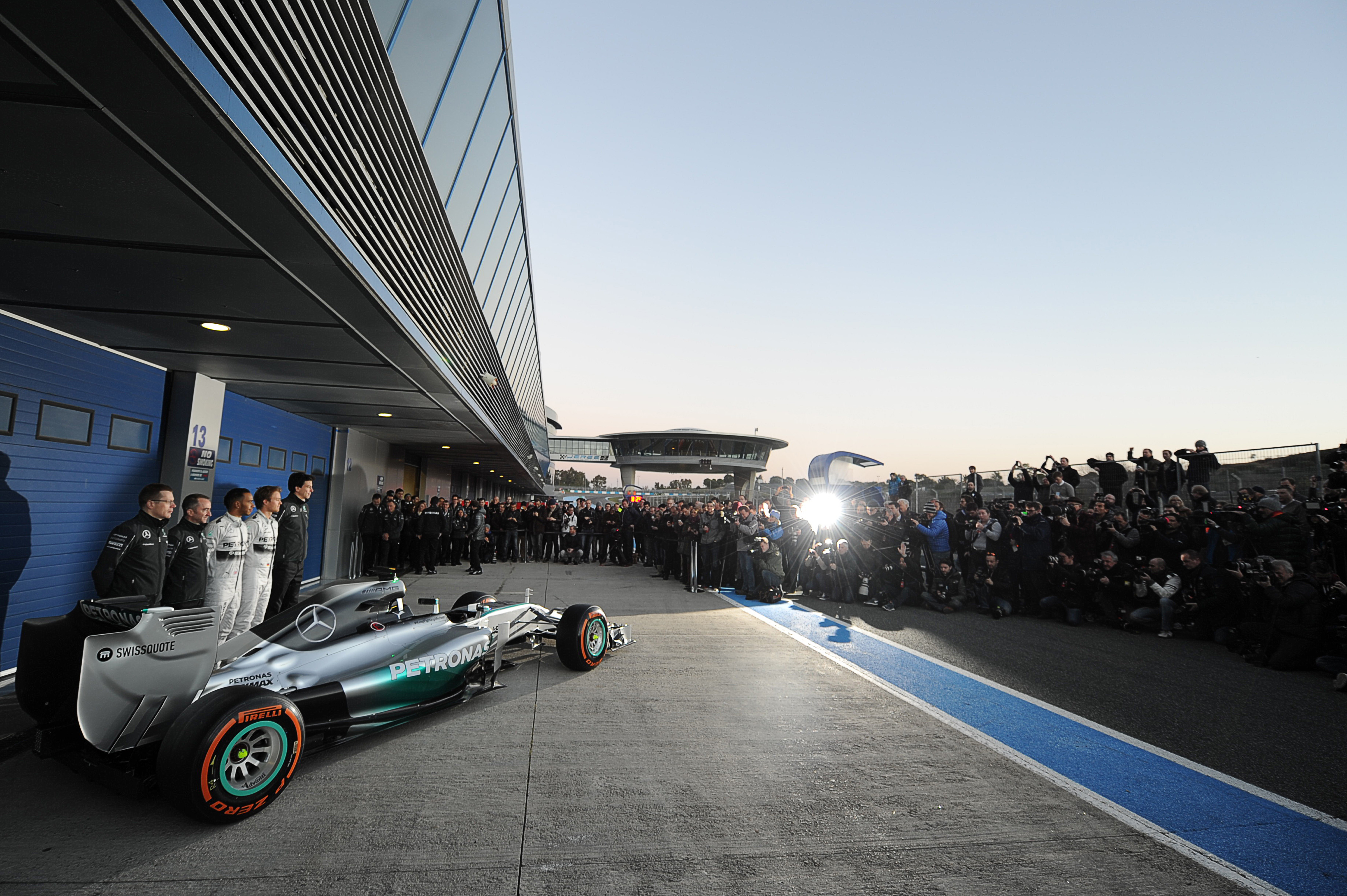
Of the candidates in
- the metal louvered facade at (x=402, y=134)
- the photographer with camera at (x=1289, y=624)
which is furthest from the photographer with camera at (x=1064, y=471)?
the metal louvered facade at (x=402, y=134)

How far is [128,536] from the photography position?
5.16 metres

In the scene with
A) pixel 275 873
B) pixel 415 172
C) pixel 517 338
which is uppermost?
pixel 517 338

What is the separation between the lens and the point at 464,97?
8680mm

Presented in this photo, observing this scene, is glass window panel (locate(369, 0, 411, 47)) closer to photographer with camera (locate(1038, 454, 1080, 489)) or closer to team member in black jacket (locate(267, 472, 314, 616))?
team member in black jacket (locate(267, 472, 314, 616))

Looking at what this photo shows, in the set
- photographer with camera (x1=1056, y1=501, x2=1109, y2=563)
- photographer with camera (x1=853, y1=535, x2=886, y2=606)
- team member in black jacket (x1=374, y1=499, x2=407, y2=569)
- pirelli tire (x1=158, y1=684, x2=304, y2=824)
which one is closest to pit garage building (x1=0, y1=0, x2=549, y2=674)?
team member in black jacket (x1=374, y1=499, x2=407, y2=569)

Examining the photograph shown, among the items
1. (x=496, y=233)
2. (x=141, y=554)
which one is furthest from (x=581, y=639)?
(x=496, y=233)

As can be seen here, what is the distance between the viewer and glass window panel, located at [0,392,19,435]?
5.38 metres

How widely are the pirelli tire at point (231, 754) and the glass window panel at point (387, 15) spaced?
5472mm

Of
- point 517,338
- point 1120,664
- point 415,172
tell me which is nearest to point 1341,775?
point 1120,664

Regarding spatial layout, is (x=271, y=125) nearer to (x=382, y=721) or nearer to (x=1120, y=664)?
(x=382, y=721)

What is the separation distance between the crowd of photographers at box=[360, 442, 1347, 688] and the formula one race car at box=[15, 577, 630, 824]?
8.42 m

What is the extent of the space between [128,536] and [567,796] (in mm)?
4214

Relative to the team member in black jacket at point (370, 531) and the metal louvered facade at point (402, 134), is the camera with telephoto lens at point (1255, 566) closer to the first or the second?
the metal louvered facade at point (402, 134)

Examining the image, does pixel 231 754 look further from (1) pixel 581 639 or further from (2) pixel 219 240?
(1) pixel 581 639
